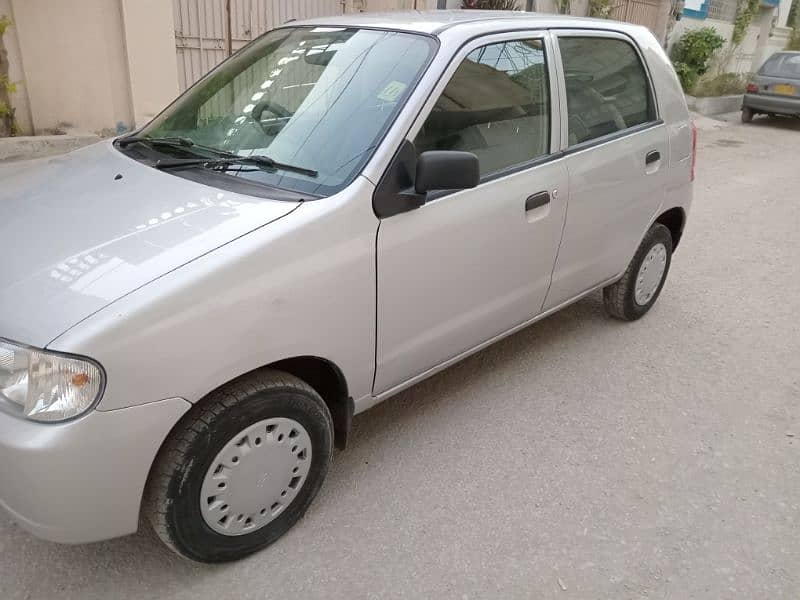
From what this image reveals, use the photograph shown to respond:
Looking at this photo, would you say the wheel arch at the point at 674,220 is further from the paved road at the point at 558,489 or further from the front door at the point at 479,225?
the front door at the point at 479,225

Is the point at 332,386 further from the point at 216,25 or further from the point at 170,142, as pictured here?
the point at 216,25

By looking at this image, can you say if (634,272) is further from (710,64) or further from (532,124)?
(710,64)

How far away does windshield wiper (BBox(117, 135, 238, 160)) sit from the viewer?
296 centimetres

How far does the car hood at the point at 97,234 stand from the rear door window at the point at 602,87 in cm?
182

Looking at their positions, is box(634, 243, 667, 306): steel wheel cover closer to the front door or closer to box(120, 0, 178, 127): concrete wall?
the front door

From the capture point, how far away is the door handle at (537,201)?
10.7 feet

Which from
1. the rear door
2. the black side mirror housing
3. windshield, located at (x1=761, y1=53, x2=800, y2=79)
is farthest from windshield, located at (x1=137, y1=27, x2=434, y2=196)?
windshield, located at (x1=761, y1=53, x2=800, y2=79)

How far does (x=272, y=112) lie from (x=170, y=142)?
20.2 inches

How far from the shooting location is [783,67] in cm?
1470

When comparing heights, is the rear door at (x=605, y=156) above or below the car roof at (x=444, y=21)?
below

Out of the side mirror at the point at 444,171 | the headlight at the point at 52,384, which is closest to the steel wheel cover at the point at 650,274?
the side mirror at the point at 444,171

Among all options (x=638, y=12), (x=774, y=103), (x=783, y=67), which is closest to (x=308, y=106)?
(x=774, y=103)

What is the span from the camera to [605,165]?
371 centimetres

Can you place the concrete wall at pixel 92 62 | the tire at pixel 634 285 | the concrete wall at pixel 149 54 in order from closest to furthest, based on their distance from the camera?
the tire at pixel 634 285 < the concrete wall at pixel 92 62 < the concrete wall at pixel 149 54
